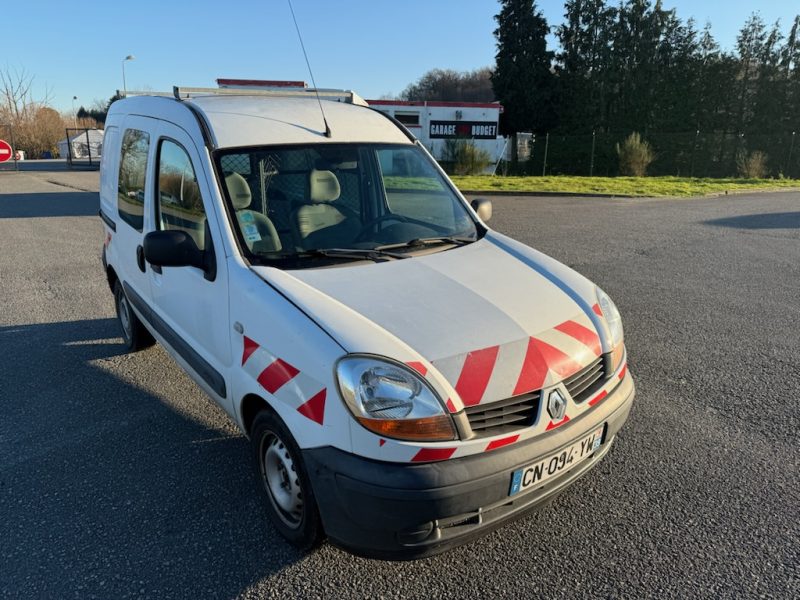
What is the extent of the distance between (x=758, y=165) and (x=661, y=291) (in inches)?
952

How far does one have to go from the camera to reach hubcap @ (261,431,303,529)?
255cm

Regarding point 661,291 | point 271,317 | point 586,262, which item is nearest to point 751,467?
point 271,317

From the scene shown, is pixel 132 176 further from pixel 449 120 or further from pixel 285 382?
pixel 449 120

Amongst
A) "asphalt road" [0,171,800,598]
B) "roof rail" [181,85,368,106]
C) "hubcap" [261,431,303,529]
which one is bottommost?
"asphalt road" [0,171,800,598]

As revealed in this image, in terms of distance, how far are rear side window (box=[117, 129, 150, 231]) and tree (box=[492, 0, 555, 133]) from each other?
41009 millimetres

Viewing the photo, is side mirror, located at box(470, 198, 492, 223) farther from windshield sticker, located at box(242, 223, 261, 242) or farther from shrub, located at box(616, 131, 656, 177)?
shrub, located at box(616, 131, 656, 177)

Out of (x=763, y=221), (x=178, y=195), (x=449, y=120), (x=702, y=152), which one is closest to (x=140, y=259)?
(x=178, y=195)

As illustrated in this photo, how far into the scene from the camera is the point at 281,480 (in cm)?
267

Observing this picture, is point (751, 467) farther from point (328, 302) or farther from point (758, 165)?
point (758, 165)

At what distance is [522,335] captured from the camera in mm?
2459

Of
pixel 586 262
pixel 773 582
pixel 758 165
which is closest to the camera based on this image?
pixel 773 582

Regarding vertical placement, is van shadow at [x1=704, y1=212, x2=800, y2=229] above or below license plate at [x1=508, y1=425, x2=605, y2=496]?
below

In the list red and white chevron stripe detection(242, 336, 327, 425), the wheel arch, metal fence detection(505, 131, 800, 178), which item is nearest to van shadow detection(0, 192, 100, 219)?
the wheel arch

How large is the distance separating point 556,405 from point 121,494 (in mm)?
2351
